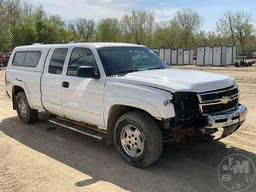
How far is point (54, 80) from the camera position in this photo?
6.73 meters

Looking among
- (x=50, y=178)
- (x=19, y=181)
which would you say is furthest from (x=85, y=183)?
(x=19, y=181)

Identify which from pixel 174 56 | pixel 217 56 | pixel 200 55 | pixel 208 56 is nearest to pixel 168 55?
pixel 174 56

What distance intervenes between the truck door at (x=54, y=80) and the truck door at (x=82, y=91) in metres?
0.20

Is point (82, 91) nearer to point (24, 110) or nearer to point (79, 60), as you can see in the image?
point (79, 60)

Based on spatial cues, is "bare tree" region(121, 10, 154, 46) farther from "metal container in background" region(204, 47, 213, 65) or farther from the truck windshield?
the truck windshield

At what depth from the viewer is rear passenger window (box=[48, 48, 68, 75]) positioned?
6.70 metres

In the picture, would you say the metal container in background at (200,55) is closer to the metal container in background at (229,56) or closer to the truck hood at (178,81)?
the metal container in background at (229,56)

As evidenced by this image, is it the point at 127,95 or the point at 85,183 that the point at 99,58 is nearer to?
the point at 127,95

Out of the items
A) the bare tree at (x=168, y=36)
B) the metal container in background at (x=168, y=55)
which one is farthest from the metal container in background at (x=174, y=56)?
the bare tree at (x=168, y=36)

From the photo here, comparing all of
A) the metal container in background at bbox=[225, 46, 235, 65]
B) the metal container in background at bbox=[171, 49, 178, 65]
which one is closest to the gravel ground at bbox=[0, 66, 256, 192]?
the metal container in background at bbox=[225, 46, 235, 65]

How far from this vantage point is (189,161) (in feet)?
17.9

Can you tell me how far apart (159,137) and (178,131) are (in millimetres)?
306

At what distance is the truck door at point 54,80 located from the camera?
262 inches

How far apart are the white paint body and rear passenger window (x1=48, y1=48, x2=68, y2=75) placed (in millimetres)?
109
